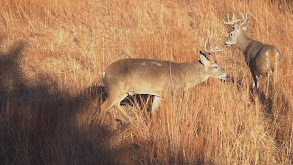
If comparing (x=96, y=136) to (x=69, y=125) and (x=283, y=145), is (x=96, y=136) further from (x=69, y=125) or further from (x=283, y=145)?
(x=283, y=145)

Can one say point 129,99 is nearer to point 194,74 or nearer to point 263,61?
point 194,74

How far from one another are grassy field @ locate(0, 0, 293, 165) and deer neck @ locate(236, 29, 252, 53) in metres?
0.42

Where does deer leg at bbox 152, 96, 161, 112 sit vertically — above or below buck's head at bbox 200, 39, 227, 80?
below

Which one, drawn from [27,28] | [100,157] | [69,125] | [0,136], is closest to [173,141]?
[100,157]

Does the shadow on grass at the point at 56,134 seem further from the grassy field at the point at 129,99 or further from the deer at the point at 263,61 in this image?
the deer at the point at 263,61

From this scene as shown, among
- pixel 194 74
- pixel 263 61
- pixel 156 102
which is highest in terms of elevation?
pixel 263 61

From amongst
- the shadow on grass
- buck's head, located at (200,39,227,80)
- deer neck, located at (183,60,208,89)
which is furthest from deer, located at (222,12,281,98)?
the shadow on grass

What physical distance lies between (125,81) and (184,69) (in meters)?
1.22

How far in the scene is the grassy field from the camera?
12.1ft

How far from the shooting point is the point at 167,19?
8.91 meters

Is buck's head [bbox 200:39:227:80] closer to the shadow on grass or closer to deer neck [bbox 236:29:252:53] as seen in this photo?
deer neck [bbox 236:29:252:53]

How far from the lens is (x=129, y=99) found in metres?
5.32

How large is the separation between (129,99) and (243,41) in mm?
3202

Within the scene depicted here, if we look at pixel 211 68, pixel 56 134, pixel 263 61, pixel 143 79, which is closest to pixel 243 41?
pixel 263 61
